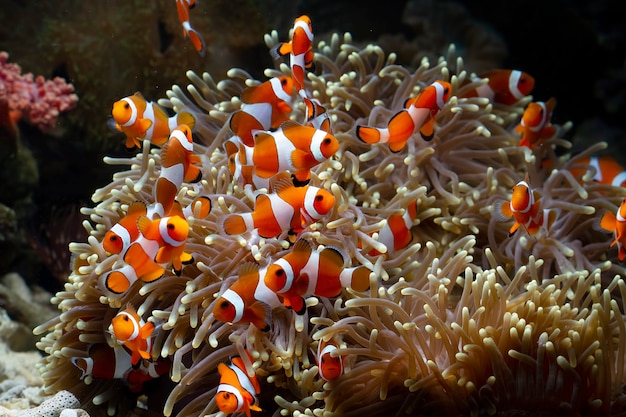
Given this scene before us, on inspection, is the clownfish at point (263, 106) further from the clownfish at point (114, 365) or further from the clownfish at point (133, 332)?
the clownfish at point (114, 365)

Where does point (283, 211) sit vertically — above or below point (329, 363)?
above

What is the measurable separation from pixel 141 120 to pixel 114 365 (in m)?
0.94

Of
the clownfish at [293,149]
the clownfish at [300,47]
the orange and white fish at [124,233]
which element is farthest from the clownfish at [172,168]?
the clownfish at [300,47]

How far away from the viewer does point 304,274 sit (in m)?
1.65

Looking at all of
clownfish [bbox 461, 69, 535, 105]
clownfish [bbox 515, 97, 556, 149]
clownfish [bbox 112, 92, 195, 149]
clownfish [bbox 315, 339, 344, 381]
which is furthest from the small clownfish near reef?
clownfish [bbox 112, 92, 195, 149]

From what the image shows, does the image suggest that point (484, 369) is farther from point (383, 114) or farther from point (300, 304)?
point (383, 114)

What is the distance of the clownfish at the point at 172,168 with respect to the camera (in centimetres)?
190

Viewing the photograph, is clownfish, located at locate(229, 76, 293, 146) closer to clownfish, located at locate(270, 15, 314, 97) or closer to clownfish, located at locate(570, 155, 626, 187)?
clownfish, located at locate(270, 15, 314, 97)

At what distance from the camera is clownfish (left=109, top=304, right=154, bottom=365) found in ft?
5.65

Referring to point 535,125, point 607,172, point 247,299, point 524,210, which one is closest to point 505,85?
point 535,125

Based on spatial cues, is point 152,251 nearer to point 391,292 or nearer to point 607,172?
point 391,292

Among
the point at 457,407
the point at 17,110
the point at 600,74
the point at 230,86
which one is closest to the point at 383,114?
the point at 230,86

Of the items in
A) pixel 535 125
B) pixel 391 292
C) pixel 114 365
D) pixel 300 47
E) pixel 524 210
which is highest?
pixel 300 47

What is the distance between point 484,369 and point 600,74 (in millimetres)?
3931
